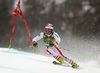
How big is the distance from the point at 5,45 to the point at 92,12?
7.53 m

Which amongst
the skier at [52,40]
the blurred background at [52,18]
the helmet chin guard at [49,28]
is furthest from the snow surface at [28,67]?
the blurred background at [52,18]

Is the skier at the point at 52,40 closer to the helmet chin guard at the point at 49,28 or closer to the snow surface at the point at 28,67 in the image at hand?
the helmet chin guard at the point at 49,28

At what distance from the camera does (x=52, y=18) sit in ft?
→ 46.2

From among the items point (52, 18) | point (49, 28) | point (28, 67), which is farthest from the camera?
point (52, 18)

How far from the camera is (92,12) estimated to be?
47.2 ft

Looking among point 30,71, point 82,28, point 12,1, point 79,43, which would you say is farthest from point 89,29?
point 30,71

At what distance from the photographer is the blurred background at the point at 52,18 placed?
42.0ft

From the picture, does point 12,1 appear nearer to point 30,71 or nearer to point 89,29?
point 89,29

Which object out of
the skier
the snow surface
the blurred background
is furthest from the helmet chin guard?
the blurred background

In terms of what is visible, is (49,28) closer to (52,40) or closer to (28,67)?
(52,40)

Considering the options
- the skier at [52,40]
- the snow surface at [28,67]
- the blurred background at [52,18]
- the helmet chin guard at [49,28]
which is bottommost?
the snow surface at [28,67]

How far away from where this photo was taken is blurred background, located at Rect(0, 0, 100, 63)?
12789 mm

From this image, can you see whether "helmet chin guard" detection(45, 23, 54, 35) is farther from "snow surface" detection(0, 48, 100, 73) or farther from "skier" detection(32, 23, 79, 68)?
"snow surface" detection(0, 48, 100, 73)

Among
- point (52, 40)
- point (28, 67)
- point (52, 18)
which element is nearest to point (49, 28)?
point (52, 40)
